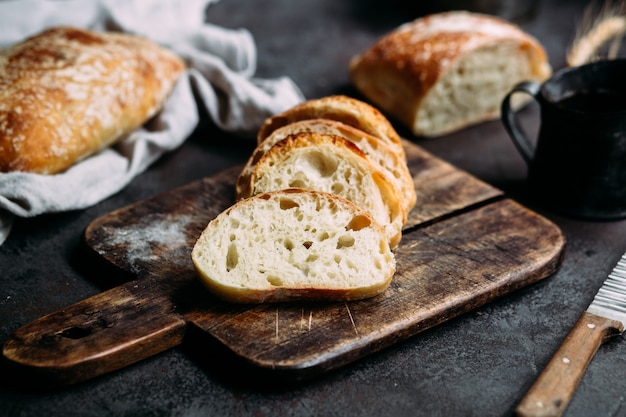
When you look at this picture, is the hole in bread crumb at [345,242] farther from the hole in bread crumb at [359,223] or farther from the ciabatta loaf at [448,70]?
the ciabatta loaf at [448,70]

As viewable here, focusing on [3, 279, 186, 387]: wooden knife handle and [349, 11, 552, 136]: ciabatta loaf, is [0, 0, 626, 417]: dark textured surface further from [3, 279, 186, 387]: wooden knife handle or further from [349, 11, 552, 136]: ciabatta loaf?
[349, 11, 552, 136]: ciabatta loaf

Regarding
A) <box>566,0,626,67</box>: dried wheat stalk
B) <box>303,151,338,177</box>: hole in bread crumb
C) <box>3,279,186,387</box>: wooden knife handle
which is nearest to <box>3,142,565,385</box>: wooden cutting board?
<box>3,279,186,387</box>: wooden knife handle

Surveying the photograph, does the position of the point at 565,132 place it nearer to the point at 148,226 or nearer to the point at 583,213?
the point at 583,213

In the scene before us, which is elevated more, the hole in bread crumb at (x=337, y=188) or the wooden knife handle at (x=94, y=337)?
the hole in bread crumb at (x=337, y=188)

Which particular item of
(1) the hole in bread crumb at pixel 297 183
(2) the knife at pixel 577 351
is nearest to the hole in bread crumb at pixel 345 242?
(1) the hole in bread crumb at pixel 297 183

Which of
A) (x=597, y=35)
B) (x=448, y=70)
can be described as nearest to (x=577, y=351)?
(x=448, y=70)

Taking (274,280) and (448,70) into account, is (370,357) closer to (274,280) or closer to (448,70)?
(274,280)
